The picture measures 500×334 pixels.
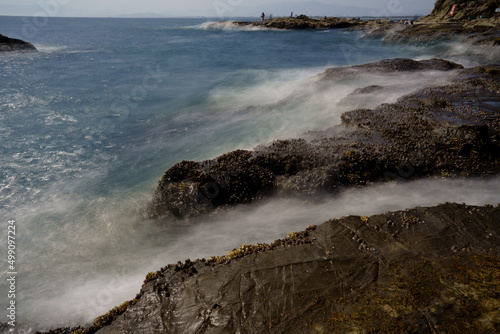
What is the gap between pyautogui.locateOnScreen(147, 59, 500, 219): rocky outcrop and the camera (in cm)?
816

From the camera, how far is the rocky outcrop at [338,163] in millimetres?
8164

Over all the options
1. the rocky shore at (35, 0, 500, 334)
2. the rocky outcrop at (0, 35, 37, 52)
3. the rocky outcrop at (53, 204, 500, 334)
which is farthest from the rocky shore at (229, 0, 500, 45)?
the rocky outcrop at (0, 35, 37, 52)

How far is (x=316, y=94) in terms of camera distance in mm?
17641

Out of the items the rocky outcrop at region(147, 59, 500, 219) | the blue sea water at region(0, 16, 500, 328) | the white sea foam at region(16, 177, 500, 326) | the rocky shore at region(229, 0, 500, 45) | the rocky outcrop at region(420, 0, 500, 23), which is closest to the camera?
the white sea foam at region(16, 177, 500, 326)

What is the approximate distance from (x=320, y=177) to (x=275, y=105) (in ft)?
31.6

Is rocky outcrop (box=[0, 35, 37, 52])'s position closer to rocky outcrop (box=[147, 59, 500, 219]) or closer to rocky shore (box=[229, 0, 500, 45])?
rocky outcrop (box=[147, 59, 500, 219])

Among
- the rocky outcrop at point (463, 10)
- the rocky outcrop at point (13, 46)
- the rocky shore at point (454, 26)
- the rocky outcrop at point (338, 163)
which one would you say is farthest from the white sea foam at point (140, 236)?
the rocky outcrop at point (463, 10)

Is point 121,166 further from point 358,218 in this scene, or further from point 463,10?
point 463,10

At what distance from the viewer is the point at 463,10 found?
52.7 m

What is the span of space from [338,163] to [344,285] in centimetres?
461

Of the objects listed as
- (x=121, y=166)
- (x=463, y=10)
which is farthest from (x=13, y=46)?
(x=463, y=10)

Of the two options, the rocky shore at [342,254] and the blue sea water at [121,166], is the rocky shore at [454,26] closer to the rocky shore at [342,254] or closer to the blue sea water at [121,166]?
the blue sea water at [121,166]

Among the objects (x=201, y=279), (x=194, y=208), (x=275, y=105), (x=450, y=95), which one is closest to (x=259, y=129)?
(x=275, y=105)

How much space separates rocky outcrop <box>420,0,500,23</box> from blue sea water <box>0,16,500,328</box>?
111 feet
